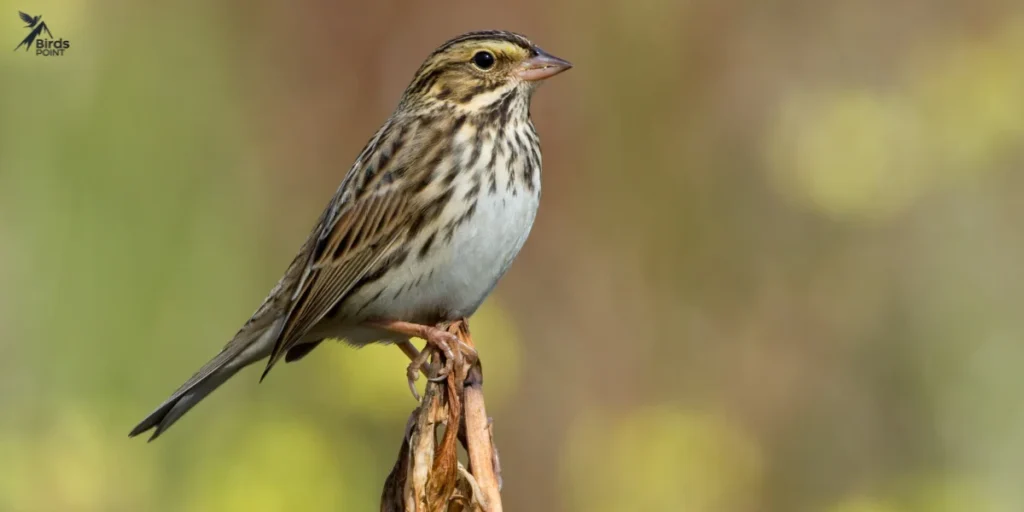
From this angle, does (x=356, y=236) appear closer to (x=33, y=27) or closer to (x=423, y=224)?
(x=423, y=224)

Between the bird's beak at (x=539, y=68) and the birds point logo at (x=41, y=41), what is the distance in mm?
2067

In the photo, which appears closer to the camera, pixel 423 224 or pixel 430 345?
pixel 430 345

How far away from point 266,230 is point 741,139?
2.43 metres

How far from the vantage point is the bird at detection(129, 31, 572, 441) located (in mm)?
3820

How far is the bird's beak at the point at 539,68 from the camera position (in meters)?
4.12

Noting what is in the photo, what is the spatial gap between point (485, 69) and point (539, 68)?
174 mm

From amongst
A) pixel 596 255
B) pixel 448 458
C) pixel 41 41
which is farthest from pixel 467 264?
pixel 41 41

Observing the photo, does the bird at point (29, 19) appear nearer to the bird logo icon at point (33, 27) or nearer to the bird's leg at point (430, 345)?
the bird logo icon at point (33, 27)

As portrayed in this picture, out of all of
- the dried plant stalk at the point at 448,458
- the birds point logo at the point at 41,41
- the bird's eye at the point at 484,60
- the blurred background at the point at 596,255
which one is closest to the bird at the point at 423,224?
the bird's eye at the point at 484,60

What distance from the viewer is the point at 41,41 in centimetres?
519

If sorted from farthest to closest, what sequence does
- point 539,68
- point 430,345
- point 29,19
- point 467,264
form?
1. point 29,19
2. point 539,68
3. point 467,264
4. point 430,345

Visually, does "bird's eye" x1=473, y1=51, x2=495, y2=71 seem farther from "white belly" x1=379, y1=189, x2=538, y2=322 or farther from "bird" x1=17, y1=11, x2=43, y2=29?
"bird" x1=17, y1=11, x2=43, y2=29

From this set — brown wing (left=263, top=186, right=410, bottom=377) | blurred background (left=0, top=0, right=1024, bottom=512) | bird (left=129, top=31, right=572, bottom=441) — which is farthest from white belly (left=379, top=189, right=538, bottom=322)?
blurred background (left=0, top=0, right=1024, bottom=512)

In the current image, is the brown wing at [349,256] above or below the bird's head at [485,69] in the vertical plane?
below
